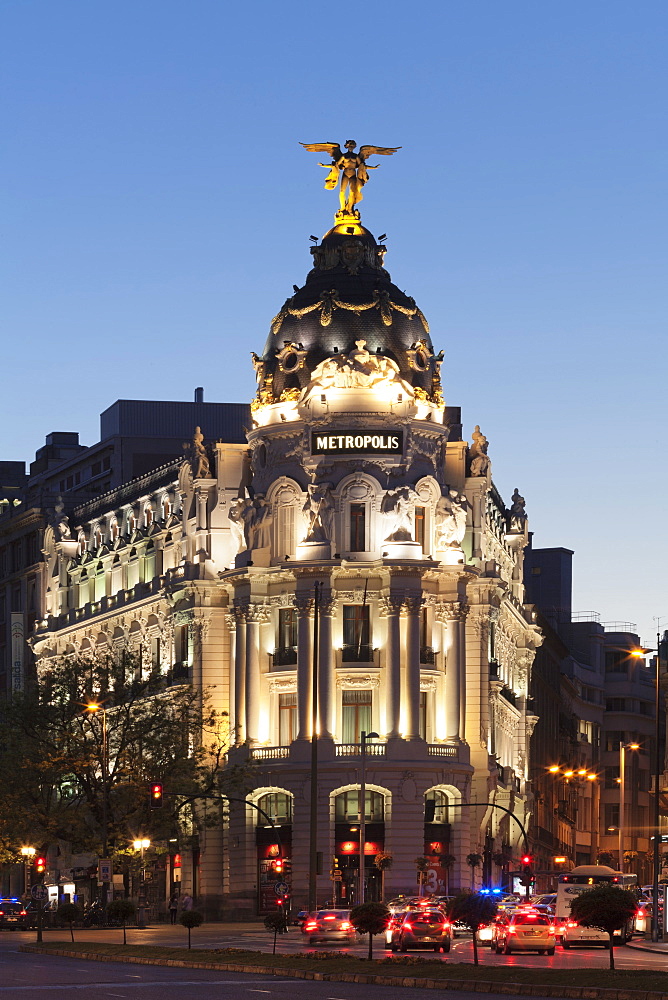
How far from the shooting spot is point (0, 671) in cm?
16188

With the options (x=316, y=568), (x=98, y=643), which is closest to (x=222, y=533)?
(x=316, y=568)

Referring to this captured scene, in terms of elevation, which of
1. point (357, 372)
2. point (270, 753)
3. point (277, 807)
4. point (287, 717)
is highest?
point (357, 372)

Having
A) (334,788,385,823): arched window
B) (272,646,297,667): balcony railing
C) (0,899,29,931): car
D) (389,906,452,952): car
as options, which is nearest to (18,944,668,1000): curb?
(389,906,452,952): car

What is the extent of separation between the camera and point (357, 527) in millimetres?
112812

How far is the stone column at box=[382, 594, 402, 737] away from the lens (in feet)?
360

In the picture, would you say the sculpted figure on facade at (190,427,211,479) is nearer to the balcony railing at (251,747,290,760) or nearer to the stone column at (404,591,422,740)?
the stone column at (404,591,422,740)

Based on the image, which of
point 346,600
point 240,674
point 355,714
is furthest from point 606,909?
point 240,674

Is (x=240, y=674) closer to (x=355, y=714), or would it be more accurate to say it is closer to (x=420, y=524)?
(x=355, y=714)

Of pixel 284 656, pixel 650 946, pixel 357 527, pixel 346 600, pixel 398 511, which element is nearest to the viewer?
pixel 650 946

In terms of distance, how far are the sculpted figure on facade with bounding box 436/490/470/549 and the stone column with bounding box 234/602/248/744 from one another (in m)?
11.3

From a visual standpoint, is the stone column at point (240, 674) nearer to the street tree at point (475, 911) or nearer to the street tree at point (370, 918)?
the street tree at point (370, 918)

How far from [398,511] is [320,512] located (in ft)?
13.6

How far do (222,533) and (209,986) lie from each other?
70611 millimetres

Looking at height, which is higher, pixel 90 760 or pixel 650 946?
pixel 90 760
